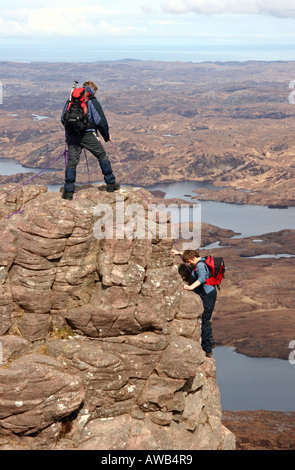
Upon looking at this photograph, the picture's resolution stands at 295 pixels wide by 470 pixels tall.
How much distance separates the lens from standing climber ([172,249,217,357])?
18391mm

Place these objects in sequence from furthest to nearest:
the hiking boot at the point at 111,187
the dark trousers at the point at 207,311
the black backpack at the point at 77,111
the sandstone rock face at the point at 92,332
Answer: the dark trousers at the point at 207,311 → the hiking boot at the point at 111,187 → the black backpack at the point at 77,111 → the sandstone rock face at the point at 92,332

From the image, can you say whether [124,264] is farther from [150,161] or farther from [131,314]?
[150,161]

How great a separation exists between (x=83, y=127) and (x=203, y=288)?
7623 mm

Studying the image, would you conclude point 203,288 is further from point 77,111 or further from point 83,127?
point 77,111

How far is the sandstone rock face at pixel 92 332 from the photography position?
51.4 feet

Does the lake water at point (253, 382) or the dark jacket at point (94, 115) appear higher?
the dark jacket at point (94, 115)

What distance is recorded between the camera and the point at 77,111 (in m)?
17.2

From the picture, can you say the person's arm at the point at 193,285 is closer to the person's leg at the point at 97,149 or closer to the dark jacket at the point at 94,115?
the person's leg at the point at 97,149

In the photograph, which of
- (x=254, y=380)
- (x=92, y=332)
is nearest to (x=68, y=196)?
(x=92, y=332)

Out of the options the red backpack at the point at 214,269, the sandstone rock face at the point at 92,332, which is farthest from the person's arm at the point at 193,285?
the red backpack at the point at 214,269

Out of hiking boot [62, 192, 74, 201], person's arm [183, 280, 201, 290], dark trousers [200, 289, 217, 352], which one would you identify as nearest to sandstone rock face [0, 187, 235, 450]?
hiking boot [62, 192, 74, 201]

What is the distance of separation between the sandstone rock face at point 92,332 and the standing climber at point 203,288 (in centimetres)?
91

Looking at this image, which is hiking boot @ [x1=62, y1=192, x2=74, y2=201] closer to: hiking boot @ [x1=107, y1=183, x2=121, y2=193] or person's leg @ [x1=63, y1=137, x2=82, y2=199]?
person's leg @ [x1=63, y1=137, x2=82, y2=199]
